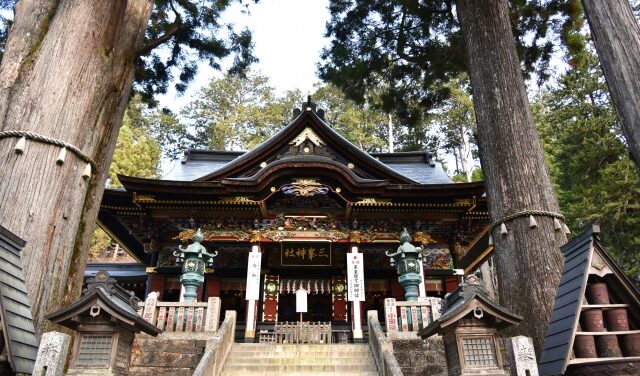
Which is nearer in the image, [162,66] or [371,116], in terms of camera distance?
[162,66]

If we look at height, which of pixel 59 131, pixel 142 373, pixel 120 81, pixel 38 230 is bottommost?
pixel 142 373

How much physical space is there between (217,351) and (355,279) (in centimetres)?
449

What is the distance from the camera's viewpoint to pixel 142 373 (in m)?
6.05

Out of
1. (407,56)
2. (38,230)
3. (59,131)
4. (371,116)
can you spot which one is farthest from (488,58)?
(371,116)

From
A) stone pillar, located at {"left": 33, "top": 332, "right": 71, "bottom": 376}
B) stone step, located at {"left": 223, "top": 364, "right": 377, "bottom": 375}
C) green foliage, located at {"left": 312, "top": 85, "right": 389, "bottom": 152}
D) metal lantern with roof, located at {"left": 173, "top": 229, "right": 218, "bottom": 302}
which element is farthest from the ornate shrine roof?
green foliage, located at {"left": 312, "top": 85, "right": 389, "bottom": 152}

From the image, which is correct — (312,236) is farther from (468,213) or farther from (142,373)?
(142,373)

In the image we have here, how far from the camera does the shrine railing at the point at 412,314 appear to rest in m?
6.86

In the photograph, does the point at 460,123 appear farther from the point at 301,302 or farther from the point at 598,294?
the point at 598,294

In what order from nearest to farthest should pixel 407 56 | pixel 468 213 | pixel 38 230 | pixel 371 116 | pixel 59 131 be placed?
pixel 38 230
pixel 59 131
pixel 407 56
pixel 468 213
pixel 371 116

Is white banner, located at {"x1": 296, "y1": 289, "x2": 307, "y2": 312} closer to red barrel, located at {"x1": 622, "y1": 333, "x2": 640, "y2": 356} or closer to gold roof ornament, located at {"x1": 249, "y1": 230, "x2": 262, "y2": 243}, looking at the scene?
gold roof ornament, located at {"x1": 249, "y1": 230, "x2": 262, "y2": 243}

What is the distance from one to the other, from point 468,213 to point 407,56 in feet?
15.0

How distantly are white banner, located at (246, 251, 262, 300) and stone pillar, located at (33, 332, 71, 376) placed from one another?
6830 mm

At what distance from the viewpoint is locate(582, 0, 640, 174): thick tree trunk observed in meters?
3.51

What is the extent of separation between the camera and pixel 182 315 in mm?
7051
